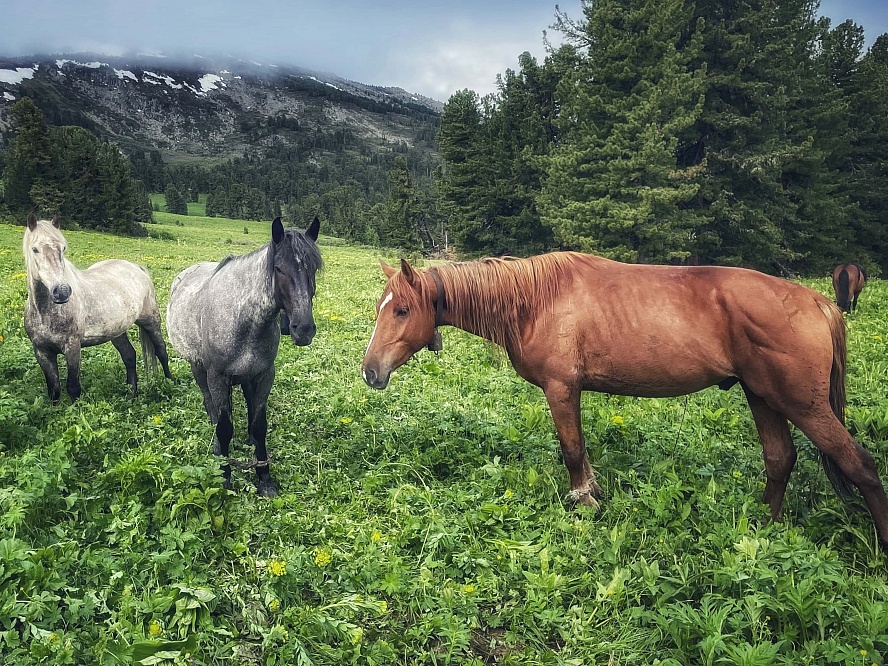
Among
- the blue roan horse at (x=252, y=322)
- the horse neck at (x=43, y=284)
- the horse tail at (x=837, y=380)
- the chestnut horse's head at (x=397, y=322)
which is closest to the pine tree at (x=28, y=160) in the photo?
the horse neck at (x=43, y=284)

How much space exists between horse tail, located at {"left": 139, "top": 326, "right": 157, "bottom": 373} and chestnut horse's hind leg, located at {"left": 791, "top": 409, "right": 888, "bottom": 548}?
7845 millimetres

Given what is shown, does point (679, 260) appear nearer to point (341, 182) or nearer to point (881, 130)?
point (881, 130)

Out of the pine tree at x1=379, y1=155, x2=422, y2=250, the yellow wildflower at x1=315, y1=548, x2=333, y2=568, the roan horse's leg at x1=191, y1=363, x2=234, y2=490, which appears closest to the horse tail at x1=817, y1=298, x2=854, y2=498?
the yellow wildflower at x1=315, y1=548, x2=333, y2=568

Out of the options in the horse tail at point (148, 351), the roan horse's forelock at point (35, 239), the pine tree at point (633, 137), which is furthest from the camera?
the pine tree at point (633, 137)

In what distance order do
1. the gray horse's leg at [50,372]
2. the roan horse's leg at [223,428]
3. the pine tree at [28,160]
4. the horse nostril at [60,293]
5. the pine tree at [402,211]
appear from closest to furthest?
the roan horse's leg at [223,428] < the horse nostril at [60,293] < the gray horse's leg at [50,372] < the pine tree at [28,160] < the pine tree at [402,211]

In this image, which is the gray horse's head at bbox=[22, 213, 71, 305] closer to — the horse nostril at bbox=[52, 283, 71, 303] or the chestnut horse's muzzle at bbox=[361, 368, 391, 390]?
the horse nostril at bbox=[52, 283, 71, 303]

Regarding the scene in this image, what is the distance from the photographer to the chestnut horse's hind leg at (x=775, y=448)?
3.89m

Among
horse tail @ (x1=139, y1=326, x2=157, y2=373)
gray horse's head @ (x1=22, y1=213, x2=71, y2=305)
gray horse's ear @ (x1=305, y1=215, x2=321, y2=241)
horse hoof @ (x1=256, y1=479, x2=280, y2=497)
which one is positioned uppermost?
gray horse's ear @ (x1=305, y1=215, x2=321, y2=241)

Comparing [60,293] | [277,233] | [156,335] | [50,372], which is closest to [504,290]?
[277,233]

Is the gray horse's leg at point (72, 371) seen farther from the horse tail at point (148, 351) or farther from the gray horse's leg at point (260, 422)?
the gray horse's leg at point (260, 422)

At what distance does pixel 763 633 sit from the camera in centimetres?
273

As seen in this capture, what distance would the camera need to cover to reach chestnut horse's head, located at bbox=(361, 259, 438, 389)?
409cm

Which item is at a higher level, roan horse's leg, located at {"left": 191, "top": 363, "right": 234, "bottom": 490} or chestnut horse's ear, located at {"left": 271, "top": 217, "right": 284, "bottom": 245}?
chestnut horse's ear, located at {"left": 271, "top": 217, "right": 284, "bottom": 245}

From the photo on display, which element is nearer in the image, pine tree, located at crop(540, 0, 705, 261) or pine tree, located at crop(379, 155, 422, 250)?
pine tree, located at crop(540, 0, 705, 261)
